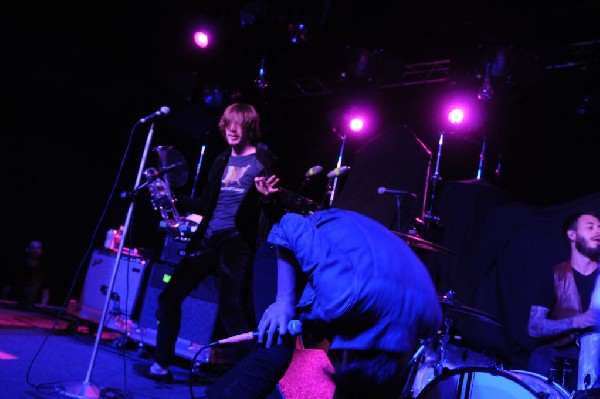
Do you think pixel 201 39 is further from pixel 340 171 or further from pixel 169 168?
pixel 340 171

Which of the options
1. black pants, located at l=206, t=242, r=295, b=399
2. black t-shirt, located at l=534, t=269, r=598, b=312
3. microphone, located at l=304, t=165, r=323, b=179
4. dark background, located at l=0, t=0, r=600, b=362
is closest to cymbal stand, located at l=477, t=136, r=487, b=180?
dark background, located at l=0, t=0, r=600, b=362

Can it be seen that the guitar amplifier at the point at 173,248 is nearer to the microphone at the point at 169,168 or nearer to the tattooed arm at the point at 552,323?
the microphone at the point at 169,168

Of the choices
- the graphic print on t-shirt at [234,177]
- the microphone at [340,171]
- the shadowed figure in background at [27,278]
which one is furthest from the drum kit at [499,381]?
the shadowed figure in background at [27,278]

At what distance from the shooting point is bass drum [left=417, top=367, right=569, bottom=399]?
2.53 metres

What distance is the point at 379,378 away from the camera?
1619mm

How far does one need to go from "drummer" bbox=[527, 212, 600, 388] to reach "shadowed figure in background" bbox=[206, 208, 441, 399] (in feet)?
8.65

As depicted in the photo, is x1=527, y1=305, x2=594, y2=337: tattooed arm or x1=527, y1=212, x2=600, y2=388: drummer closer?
x1=527, y1=305, x2=594, y2=337: tattooed arm

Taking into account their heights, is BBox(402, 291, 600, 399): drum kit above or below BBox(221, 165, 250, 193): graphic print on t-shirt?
below

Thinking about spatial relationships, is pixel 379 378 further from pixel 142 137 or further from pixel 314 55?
pixel 142 137

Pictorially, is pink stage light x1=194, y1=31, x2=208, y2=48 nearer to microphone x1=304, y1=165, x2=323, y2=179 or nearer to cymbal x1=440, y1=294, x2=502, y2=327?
microphone x1=304, y1=165, x2=323, y2=179

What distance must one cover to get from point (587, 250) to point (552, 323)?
2.70ft

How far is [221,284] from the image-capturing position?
372 cm

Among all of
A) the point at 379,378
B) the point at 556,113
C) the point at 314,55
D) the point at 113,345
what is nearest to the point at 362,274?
the point at 379,378

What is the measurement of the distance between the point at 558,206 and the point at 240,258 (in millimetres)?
3864
